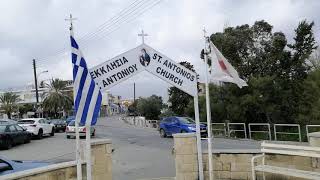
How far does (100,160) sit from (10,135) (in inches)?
840

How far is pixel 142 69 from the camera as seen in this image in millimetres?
10812

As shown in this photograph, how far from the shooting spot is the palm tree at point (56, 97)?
9444 centimetres

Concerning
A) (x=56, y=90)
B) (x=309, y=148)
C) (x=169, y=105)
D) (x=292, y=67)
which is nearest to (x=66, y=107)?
(x=56, y=90)

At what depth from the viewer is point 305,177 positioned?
8586mm

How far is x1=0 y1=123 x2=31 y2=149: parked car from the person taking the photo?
2927cm

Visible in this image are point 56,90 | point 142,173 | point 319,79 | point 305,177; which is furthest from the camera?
point 56,90

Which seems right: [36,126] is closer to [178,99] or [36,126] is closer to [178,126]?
[178,126]

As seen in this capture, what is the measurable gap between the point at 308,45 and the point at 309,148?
3981 cm

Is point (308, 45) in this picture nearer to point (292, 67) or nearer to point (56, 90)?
point (292, 67)

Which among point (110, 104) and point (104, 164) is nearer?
point (104, 164)

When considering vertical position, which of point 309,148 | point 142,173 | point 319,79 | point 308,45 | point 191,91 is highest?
point 308,45

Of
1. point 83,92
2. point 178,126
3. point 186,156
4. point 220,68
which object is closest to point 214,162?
point 186,156

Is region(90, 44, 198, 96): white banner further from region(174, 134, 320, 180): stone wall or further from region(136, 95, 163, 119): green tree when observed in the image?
region(136, 95, 163, 119): green tree

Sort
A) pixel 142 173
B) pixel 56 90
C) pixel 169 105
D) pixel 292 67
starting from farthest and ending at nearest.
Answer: pixel 56 90 < pixel 169 105 < pixel 292 67 < pixel 142 173
